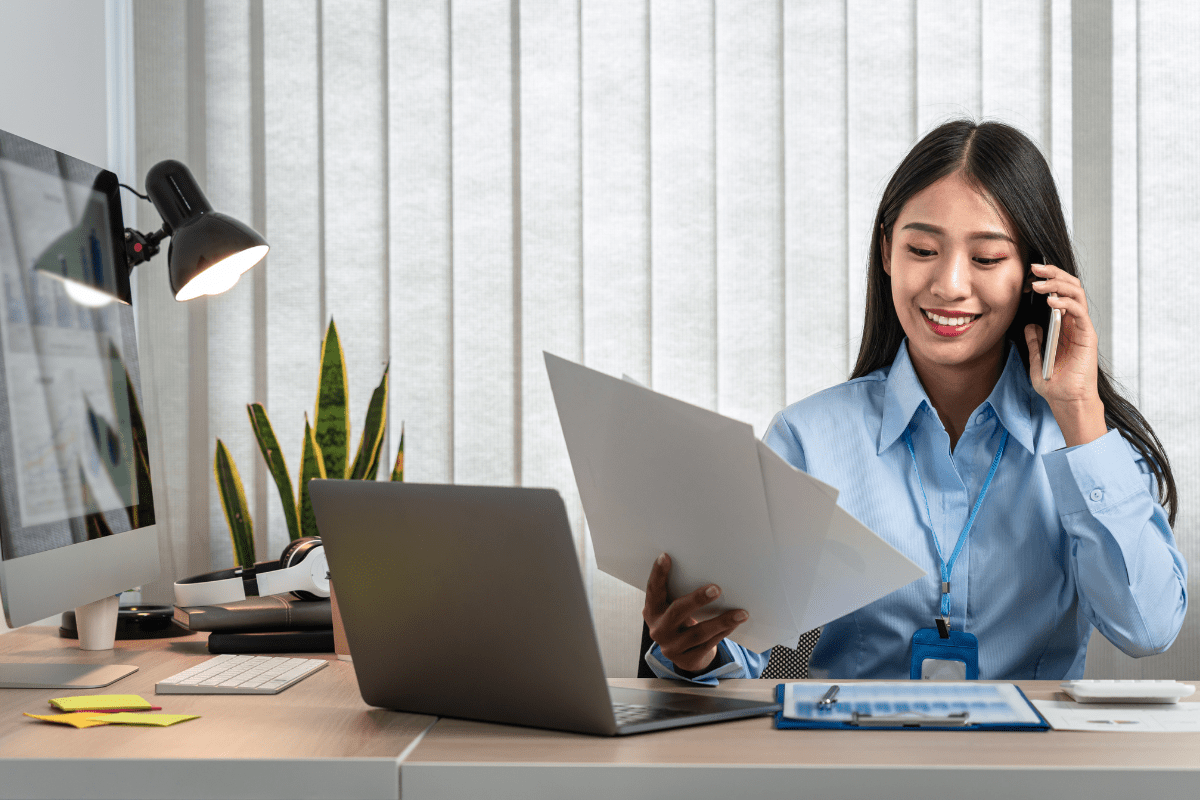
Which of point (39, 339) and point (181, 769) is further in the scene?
point (39, 339)

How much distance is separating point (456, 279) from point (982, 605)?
4.90 ft

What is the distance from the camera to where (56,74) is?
2045 millimetres

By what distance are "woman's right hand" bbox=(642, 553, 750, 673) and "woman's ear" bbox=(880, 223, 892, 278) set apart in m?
0.71

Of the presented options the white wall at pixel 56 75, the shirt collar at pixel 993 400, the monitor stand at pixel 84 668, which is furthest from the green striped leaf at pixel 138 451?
the shirt collar at pixel 993 400

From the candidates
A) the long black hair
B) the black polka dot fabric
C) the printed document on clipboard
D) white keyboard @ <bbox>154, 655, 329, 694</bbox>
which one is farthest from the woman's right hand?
the long black hair

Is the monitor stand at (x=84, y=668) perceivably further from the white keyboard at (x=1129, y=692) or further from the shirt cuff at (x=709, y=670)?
the white keyboard at (x=1129, y=692)

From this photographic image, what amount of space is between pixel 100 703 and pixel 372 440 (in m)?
1.11

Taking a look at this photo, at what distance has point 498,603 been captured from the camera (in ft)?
2.67

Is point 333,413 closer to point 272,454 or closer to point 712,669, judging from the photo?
point 272,454

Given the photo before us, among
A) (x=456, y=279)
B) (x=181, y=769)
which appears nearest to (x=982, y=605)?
(x=181, y=769)

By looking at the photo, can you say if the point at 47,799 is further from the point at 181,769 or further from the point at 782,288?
the point at 782,288

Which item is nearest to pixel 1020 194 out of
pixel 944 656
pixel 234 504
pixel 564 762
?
pixel 944 656

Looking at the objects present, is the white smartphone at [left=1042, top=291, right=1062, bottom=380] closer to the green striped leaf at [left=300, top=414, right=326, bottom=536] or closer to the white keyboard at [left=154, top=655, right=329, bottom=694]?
the white keyboard at [left=154, top=655, right=329, bottom=694]

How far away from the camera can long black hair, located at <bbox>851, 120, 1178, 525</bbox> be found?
1.32 meters
